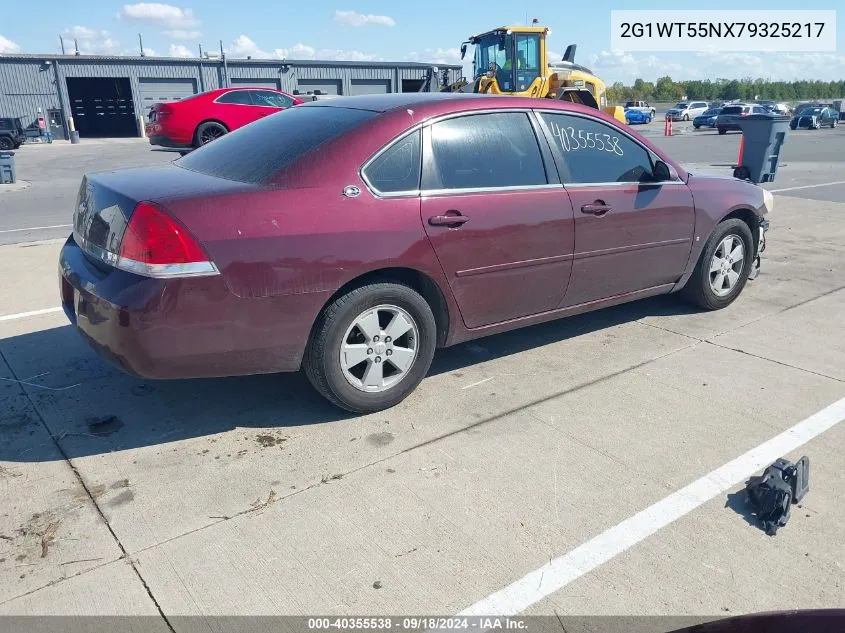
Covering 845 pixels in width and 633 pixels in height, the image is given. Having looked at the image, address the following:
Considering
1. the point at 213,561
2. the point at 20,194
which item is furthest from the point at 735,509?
the point at 20,194

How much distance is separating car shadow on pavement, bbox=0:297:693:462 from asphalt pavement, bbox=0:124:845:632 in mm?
15

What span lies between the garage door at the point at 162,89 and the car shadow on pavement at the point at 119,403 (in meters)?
38.1

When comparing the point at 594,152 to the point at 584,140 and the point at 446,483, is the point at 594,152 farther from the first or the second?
the point at 446,483

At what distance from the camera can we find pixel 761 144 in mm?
12117

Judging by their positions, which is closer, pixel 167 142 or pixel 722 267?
pixel 722 267

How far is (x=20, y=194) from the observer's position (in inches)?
550

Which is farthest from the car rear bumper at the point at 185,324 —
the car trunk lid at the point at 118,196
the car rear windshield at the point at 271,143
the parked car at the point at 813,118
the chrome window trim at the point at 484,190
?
the parked car at the point at 813,118

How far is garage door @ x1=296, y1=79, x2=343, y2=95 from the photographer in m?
42.8

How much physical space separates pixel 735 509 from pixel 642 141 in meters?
2.69

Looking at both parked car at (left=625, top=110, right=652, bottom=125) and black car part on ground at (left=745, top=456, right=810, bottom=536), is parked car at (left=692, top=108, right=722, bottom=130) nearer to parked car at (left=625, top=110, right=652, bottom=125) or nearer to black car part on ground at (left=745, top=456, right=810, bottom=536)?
parked car at (left=625, top=110, right=652, bottom=125)

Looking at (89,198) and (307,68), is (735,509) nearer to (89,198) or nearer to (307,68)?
(89,198)

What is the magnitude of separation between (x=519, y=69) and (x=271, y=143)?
17124mm

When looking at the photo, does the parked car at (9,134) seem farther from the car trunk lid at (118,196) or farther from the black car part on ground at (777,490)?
the black car part on ground at (777,490)

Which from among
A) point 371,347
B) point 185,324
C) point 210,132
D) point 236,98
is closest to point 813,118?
point 236,98
